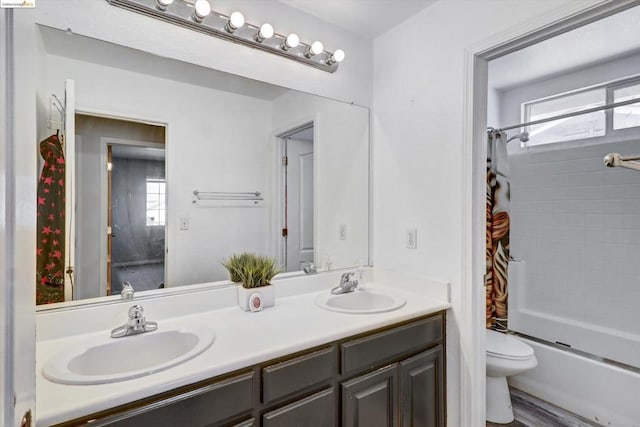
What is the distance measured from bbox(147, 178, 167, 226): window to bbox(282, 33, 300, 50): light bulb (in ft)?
3.07

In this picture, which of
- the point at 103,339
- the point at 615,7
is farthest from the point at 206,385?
the point at 615,7

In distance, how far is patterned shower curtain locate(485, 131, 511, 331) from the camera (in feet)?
7.77

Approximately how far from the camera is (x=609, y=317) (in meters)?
2.46

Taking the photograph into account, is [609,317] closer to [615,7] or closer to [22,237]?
[615,7]

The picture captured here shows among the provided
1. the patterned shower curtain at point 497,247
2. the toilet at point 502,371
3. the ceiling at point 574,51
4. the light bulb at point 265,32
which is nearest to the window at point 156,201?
the light bulb at point 265,32

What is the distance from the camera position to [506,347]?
6.82 feet

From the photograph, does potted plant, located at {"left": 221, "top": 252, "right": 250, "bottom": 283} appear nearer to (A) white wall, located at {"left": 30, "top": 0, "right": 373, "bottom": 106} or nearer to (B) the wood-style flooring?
(A) white wall, located at {"left": 30, "top": 0, "right": 373, "bottom": 106}

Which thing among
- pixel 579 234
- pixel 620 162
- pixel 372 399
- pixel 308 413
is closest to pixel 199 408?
pixel 308 413

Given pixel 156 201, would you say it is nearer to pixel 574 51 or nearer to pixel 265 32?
Result: pixel 265 32

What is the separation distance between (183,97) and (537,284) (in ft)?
10.1

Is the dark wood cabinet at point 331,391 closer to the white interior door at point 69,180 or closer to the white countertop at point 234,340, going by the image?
the white countertop at point 234,340

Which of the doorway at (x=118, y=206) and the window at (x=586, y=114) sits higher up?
the window at (x=586, y=114)

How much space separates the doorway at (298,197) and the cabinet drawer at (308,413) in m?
0.76

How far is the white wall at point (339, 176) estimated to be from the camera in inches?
78.7
